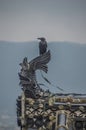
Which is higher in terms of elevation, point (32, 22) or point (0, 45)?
point (32, 22)

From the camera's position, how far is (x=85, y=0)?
2938mm

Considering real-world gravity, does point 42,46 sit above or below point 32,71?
above

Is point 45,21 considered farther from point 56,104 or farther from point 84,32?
point 56,104

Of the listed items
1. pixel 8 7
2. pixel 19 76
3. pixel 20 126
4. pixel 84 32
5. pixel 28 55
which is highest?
pixel 8 7

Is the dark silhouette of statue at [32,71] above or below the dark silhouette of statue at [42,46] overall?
below

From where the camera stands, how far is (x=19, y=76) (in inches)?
114

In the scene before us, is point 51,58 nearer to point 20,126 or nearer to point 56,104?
point 56,104

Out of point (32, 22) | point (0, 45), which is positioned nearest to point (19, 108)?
point (0, 45)

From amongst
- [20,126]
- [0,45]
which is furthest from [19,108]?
[0,45]

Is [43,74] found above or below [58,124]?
above

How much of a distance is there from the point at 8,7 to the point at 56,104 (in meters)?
0.94

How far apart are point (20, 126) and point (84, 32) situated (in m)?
0.98

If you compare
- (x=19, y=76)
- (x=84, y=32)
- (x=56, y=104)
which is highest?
(x=84, y=32)

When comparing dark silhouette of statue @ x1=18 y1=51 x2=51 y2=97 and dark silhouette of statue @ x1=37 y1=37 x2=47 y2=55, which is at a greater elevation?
dark silhouette of statue @ x1=37 y1=37 x2=47 y2=55
